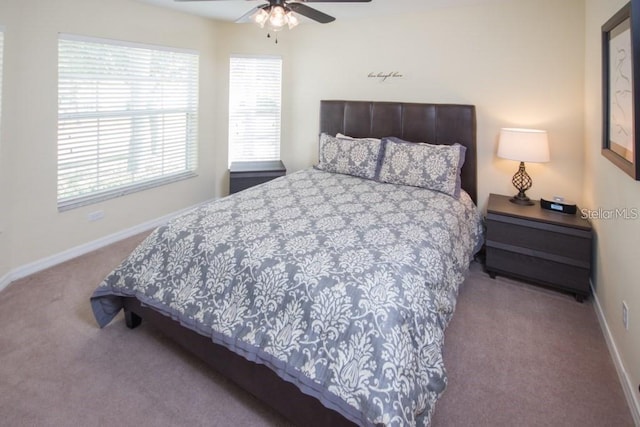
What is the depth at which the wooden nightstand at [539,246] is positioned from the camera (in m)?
2.71

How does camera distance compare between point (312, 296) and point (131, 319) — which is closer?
point (312, 296)

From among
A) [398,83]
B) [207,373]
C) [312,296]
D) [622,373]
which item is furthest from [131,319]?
[398,83]

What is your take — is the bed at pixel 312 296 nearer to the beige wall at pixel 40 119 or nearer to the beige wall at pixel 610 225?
the beige wall at pixel 610 225

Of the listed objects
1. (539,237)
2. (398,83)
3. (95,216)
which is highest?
(398,83)

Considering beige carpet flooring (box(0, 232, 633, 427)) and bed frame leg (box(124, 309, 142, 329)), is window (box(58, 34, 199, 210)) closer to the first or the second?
beige carpet flooring (box(0, 232, 633, 427))

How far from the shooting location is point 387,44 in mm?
3826

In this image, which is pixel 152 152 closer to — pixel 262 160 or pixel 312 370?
pixel 262 160

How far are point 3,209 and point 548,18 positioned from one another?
4603mm

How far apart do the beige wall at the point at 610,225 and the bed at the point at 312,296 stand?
34.0 inches

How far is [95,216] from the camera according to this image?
3.45m

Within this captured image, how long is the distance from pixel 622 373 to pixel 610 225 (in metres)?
0.89

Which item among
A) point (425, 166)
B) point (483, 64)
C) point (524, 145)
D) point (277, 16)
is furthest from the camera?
point (483, 64)

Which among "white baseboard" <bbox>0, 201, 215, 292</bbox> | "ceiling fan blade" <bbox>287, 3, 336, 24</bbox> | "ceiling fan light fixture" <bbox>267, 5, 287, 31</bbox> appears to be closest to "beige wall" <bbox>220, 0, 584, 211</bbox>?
"ceiling fan blade" <bbox>287, 3, 336, 24</bbox>

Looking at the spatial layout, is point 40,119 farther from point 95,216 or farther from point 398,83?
point 398,83
